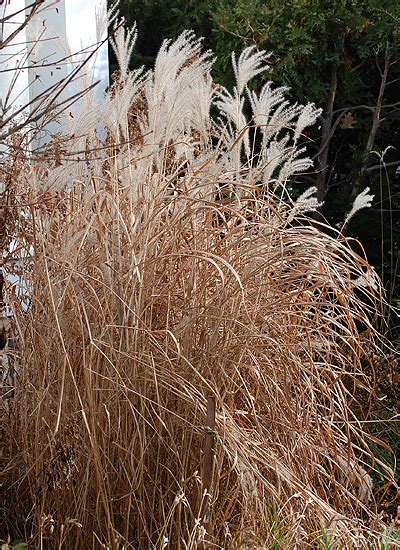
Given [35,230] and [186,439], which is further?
[35,230]

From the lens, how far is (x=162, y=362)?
2676mm

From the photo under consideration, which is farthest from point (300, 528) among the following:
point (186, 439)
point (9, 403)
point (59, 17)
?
point (59, 17)

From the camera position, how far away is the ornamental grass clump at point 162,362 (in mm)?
2631

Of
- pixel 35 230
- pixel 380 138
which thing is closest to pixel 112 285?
pixel 35 230

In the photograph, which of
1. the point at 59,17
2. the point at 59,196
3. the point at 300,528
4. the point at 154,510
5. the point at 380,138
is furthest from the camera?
the point at 380,138

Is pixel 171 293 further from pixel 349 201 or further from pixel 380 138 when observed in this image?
pixel 380 138

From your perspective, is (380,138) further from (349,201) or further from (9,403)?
(9,403)

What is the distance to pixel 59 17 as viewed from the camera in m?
4.71

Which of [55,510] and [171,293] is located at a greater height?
[171,293]

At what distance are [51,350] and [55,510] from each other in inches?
19.2

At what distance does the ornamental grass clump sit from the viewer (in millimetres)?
2631

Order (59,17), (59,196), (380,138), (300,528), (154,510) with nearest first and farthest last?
(300,528) → (154,510) → (59,196) → (59,17) → (380,138)

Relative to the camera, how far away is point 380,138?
661 cm

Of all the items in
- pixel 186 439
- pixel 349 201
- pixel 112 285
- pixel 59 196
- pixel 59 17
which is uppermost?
pixel 59 17
